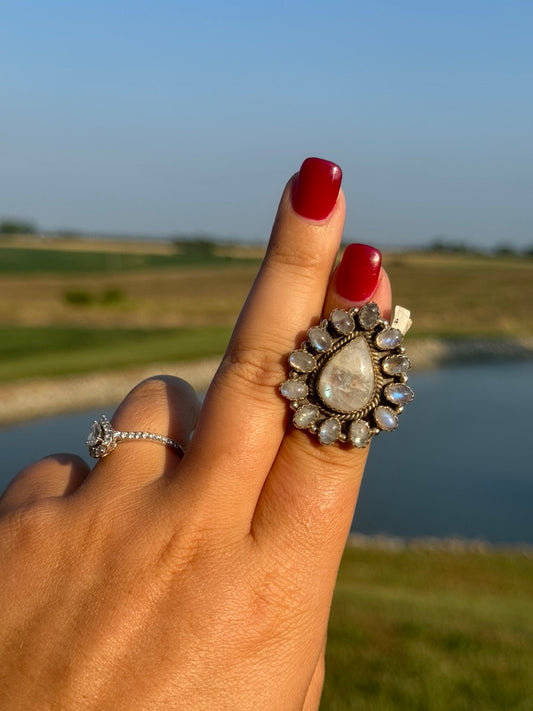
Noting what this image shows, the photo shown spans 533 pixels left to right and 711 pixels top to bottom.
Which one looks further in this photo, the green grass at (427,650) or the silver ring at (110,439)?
the green grass at (427,650)

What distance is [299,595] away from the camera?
4.51 feet

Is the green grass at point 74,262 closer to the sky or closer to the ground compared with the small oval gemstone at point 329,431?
closer to the ground

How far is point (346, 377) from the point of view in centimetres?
137

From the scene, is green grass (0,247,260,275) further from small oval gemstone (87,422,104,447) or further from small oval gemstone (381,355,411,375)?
small oval gemstone (381,355,411,375)

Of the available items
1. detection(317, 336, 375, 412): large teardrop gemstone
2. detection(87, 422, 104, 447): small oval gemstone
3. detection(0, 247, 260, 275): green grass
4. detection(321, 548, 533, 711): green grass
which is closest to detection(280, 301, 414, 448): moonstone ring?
detection(317, 336, 375, 412): large teardrop gemstone

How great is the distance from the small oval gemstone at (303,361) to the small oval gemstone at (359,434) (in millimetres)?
121

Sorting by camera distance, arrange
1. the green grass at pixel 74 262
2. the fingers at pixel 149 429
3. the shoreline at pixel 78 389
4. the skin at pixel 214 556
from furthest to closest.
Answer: the green grass at pixel 74 262 < the shoreline at pixel 78 389 < the fingers at pixel 149 429 < the skin at pixel 214 556

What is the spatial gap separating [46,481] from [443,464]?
14.1 meters

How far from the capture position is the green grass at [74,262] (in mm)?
59281

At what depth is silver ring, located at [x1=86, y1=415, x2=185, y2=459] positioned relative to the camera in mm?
1471

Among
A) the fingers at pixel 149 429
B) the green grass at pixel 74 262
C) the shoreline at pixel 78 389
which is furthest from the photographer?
the green grass at pixel 74 262

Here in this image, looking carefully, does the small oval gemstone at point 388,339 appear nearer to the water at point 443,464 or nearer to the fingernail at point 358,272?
the fingernail at point 358,272

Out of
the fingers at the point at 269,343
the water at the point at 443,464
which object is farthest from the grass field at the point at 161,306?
the fingers at the point at 269,343

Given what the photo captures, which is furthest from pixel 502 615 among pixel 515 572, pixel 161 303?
pixel 161 303
